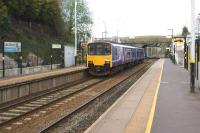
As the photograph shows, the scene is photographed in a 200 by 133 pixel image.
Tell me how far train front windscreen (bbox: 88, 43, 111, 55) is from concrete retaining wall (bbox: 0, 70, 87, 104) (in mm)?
3323

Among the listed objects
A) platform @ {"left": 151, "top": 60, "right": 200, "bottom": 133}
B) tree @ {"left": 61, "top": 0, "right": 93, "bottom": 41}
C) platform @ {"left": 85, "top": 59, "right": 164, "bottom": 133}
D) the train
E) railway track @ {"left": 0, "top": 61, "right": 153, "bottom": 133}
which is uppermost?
tree @ {"left": 61, "top": 0, "right": 93, "bottom": 41}

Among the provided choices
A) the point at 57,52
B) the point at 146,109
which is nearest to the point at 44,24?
the point at 57,52

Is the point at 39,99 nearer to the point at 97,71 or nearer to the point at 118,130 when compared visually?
the point at 118,130

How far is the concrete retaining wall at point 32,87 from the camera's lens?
2075cm

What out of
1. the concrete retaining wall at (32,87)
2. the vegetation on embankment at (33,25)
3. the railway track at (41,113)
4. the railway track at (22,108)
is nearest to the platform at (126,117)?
the railway track at (41,113)

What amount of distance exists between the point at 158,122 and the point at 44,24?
141ft

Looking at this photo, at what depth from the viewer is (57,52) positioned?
5084 cm

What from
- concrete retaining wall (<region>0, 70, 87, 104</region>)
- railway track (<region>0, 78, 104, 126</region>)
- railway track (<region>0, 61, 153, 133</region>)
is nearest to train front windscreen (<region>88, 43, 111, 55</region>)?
concrete retaining wall (<region>0, 70, 87, 104</region>)

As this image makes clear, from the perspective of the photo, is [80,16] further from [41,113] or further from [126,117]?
[126,117]

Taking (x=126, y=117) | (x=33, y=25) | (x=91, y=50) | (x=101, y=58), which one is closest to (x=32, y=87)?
(x=126, y=117)

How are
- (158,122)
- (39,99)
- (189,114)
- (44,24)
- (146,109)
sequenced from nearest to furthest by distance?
(158,122) → (189,114) → (146,109) → (39,99) → (44,24)

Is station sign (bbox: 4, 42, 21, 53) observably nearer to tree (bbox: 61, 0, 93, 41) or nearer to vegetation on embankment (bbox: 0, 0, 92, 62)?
vegetation on embankment (bbox: 0, 0, 92, 62)

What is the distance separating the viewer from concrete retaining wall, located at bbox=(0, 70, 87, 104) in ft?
68.1

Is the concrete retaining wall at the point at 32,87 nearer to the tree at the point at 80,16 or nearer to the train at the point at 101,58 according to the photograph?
the train at the point at 101,58
